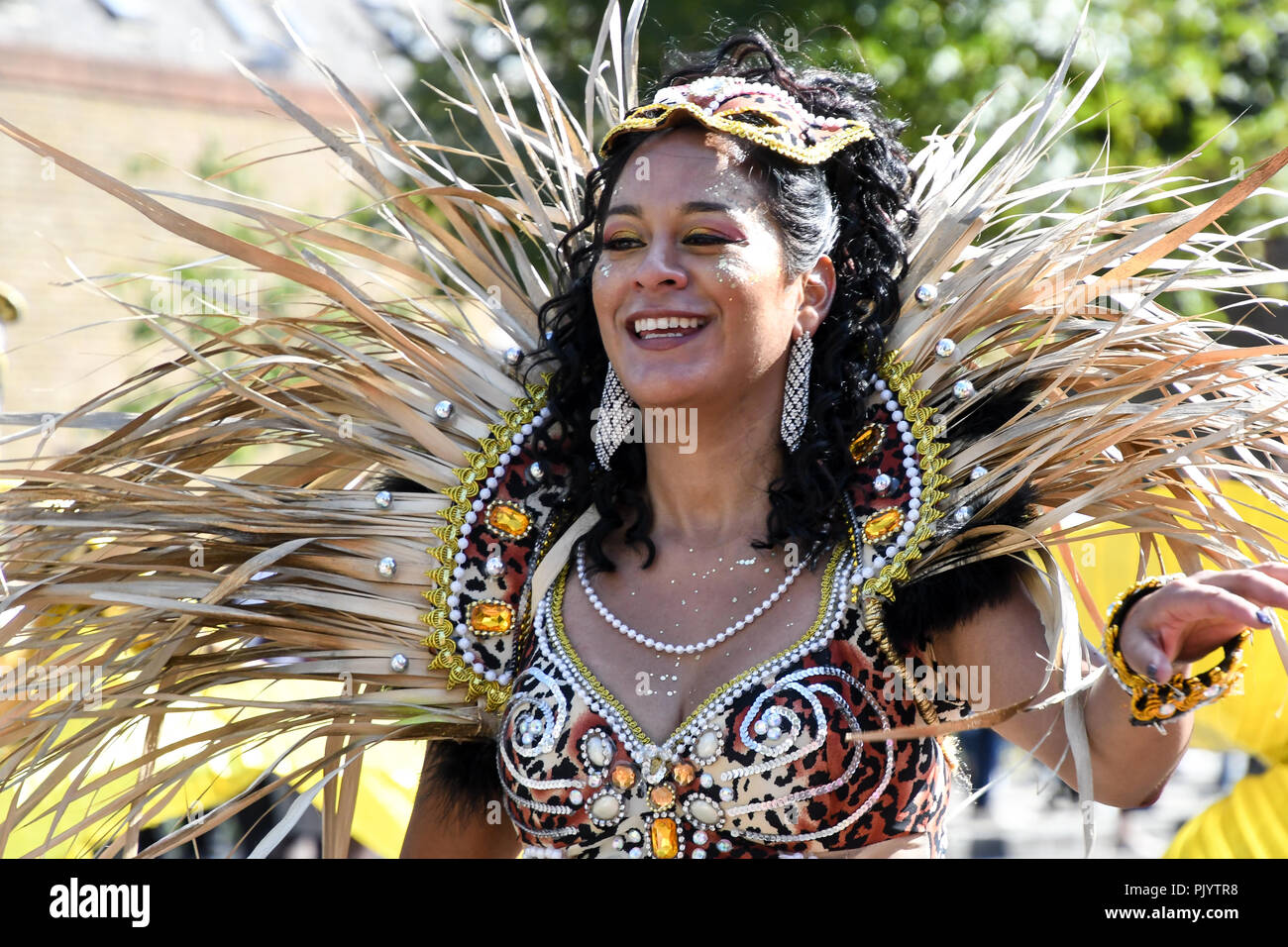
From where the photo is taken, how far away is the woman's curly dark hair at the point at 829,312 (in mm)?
2355

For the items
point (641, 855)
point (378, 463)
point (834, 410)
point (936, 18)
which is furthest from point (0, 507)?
point (936, 18)

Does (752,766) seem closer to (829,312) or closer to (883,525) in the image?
(883,525)

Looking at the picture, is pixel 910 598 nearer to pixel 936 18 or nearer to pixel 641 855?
pixel 641 855

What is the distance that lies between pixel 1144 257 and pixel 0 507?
196cm

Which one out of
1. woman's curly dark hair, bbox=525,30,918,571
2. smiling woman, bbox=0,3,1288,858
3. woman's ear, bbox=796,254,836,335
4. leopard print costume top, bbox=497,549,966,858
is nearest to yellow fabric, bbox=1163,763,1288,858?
smiling woman, bbox=0,3,1288,858

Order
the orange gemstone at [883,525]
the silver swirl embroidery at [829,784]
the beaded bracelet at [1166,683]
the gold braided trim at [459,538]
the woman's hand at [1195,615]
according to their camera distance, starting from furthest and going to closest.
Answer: the gold braided trim at [459,538] < the orange gemstone at [883,525] < the silver swirl embroidery at [829,784] < the beaded bracelet at [1166,683] < the woman's hand at [1195,615]

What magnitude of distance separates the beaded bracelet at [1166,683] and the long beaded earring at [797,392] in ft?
2.26

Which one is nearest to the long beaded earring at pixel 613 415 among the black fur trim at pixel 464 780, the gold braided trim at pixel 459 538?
the gold braided trim at pixel 459 538

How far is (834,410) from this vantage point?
7.81ft

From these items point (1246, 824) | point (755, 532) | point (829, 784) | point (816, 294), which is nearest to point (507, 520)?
point (755, 532)

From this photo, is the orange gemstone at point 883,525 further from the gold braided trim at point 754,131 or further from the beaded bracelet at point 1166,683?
the gold braided trim at point 754,131

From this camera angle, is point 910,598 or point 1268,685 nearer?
point 910,598

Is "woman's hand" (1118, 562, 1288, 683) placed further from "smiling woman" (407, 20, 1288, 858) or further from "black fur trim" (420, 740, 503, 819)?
"black fur trim" (420, 740, 503, 819)

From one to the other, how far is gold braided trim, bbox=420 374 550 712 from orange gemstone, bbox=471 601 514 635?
0.15 feet
